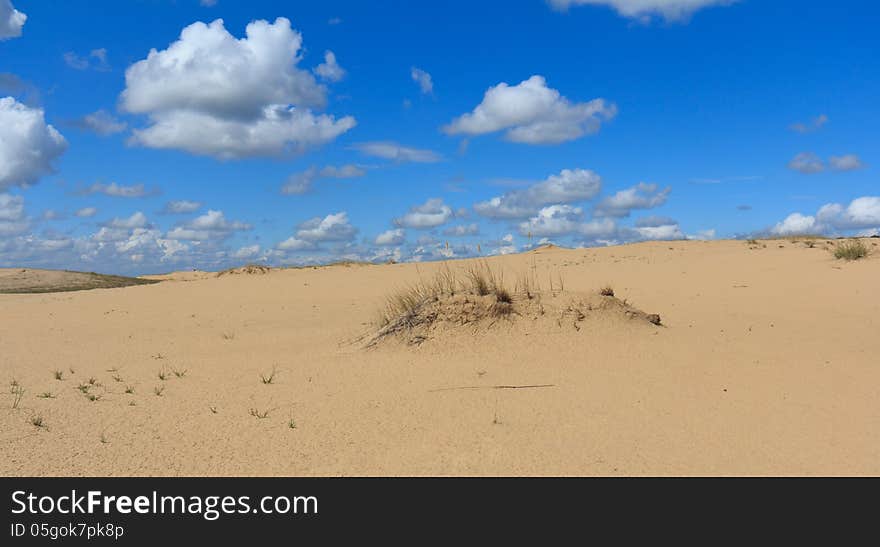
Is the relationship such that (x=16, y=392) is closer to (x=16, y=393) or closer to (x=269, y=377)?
(x=16, y=393)

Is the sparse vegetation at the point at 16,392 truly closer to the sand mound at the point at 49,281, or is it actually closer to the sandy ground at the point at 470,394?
the sandy ground at the point at 470,394

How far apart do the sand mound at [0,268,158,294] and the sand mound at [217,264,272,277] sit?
2785mm

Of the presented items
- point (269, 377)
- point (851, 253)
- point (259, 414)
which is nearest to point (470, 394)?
point (259, 414)

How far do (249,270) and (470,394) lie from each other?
14.4 m

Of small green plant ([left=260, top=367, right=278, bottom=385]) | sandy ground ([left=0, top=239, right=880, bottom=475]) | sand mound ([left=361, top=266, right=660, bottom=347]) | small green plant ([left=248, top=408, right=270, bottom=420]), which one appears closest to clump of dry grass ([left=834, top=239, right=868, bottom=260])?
sandy ground ([left=0, top=239, right=880, bottom=475])

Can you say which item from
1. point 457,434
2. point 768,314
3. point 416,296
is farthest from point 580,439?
point 768,314

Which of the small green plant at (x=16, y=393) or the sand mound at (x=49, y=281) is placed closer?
the small green plant at (x=16, y=393)

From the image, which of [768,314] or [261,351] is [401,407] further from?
[768,314]

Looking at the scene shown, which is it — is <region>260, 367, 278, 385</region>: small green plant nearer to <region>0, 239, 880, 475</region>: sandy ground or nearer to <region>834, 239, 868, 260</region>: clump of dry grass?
<region>0, 239, 880, 475</region>: sandy ground

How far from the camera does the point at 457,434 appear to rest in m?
4.10

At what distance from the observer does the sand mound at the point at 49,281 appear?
16.7m

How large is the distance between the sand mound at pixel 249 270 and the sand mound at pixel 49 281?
110 inches

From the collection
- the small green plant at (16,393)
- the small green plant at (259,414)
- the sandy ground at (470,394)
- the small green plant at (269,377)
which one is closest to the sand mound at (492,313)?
the sandy ground at (470,394)
